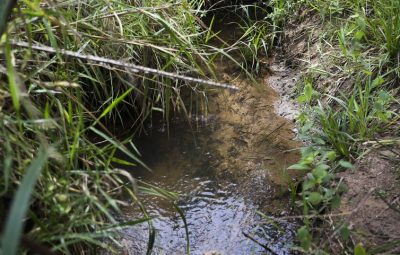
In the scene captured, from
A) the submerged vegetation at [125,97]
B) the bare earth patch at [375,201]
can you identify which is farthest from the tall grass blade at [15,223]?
the bare earth patch at [375,201]

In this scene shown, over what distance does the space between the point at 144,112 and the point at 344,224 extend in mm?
1348

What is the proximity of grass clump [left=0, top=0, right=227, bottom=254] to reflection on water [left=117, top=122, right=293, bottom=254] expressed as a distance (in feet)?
0.53

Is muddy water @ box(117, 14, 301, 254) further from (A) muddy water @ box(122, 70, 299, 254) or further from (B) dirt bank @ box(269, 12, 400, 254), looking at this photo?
(B) dirt bank @ box(269, 12, 400, 254)

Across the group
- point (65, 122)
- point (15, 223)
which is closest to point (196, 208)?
point (65, 122)

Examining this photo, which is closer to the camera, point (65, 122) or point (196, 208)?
point (65, 122)

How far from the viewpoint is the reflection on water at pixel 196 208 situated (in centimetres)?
185

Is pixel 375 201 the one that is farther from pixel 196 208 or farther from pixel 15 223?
pixel 15 223

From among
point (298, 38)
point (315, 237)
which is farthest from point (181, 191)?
point (298, 38)

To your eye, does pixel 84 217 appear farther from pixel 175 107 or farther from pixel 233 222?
pixel 175 107

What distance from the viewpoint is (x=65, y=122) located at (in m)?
1.67

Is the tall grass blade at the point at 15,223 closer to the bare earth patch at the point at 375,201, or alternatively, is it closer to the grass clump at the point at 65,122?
the grass clump at the point at 65,122

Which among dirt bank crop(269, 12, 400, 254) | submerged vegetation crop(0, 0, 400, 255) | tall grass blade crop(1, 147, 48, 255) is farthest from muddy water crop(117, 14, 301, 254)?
tall grass blade crop(1, 147, 48, 255)

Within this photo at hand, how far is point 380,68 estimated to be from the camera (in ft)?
7.22

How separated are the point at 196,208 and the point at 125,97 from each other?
0.78 metres
